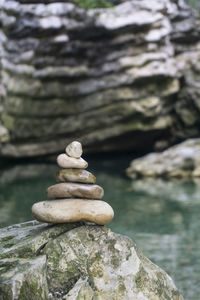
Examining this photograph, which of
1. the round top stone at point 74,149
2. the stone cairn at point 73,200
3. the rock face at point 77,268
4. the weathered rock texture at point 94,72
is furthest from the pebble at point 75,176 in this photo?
the weathered rock texture at point 94,72

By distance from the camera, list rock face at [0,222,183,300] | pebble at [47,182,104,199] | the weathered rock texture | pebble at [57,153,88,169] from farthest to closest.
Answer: the weathered rock texture → pebble at [57,153,88,169] → pebble at [47,182,104,199] → rock face at [0,222,183,300]

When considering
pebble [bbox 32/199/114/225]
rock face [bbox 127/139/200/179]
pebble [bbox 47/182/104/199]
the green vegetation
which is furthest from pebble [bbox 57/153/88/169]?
the green vegetation

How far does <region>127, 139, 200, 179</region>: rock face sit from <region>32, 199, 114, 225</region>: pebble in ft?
37.5

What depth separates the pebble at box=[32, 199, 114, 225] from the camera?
393cm

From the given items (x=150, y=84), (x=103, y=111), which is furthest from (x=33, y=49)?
(x=150, y=84)

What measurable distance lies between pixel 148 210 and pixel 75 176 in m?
6.71

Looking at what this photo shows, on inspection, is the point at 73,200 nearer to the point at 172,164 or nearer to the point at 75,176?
the point at 75,176

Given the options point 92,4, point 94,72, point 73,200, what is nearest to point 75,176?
point 73,200

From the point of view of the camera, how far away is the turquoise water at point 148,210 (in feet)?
21.6

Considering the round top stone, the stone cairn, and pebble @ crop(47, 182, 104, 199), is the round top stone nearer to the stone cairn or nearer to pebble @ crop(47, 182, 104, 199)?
the stone cairn

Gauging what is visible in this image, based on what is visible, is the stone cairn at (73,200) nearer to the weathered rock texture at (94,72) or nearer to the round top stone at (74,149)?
the round top stone at (74,149)

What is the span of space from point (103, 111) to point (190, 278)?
13345 mm

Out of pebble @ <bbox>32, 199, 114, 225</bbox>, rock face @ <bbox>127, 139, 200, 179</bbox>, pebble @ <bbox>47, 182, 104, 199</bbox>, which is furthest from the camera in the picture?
rock face @ <bbox>127, 139, 200, 179</bbox>

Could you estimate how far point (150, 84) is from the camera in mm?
18234
